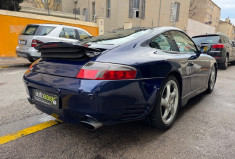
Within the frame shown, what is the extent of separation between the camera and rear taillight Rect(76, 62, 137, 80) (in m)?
1.80

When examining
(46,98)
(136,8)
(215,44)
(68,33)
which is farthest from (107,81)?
(136,8)

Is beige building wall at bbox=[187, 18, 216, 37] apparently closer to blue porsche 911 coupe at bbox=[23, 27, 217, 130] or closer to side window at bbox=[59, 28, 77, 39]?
side window at bbox=[59, 28, 77, 39]

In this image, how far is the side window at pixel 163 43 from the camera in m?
2.48

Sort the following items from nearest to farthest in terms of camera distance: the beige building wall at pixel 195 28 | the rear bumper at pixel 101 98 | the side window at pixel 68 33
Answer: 1. the rear bumper at pixel 101 98
2. the side window at pixel 68 33
3. the beige building wall at pixel 195 28

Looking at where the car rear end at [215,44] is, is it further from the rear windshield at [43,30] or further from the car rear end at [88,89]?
the car rear end at [88,89]

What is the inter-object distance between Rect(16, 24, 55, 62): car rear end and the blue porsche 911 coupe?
4787mm

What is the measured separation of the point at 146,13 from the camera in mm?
17344

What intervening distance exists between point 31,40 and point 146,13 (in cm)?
1312

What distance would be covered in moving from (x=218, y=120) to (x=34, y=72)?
112 inches

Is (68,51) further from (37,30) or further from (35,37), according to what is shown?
(37,30)

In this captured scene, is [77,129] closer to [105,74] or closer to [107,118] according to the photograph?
[107,118]

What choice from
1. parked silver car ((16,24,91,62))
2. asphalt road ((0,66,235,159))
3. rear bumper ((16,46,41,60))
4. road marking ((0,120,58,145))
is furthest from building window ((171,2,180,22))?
road marking ((0,120,58,145))

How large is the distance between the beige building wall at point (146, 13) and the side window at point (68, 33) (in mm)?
9214

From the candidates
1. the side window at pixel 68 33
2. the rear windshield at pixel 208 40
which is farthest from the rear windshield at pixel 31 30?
the rear windshield at pixel 208 40
